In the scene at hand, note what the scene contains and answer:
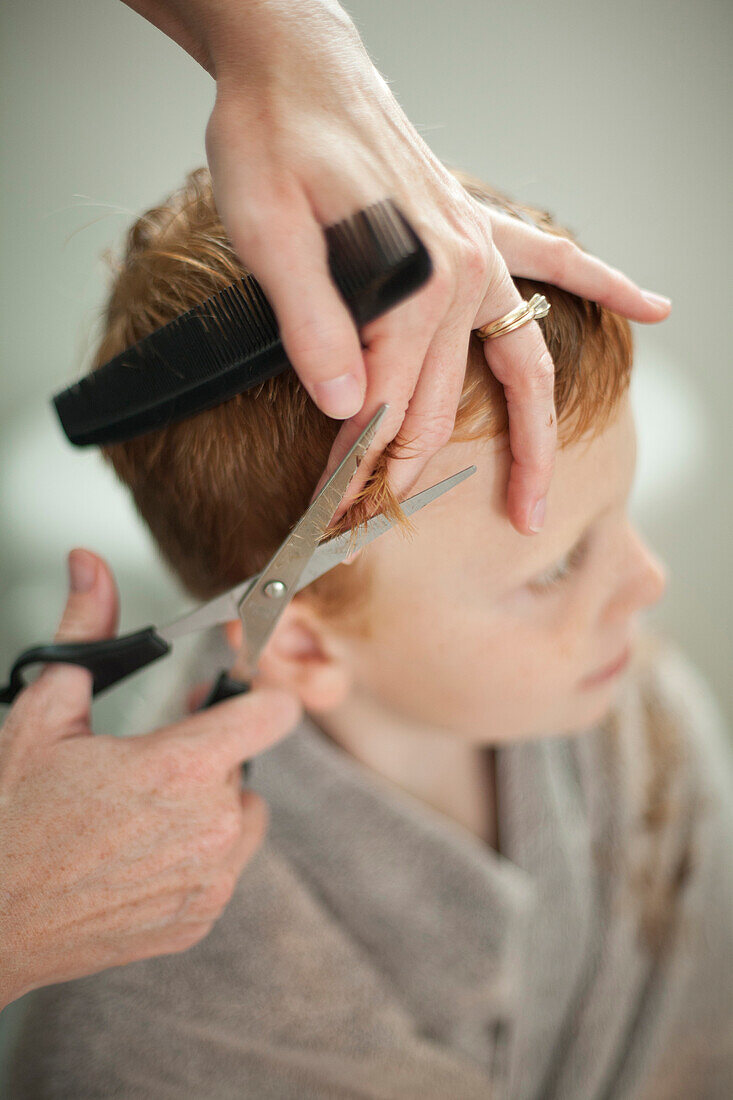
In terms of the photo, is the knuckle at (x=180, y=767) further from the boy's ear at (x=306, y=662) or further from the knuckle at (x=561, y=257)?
the knuckle at (x=561, y=257)

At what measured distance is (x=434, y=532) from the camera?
1.67 ft

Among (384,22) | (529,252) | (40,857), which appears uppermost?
(384,22)

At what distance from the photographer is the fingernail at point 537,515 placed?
0.47 metres

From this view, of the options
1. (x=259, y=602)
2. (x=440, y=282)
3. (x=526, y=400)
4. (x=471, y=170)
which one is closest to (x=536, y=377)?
(x=526, y=400)

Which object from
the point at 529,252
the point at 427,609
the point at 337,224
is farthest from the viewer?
the point at 427,609

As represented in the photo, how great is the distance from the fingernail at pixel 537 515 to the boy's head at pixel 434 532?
0.03 m

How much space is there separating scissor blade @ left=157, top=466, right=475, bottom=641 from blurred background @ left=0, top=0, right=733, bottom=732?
255 mm

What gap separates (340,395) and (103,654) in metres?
0.31

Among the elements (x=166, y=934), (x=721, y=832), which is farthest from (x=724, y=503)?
(x=166, y=934)

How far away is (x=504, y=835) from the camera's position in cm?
85

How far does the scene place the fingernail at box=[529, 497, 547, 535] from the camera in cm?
47

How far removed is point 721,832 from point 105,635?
0.77 metres

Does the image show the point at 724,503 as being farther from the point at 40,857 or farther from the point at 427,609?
the point at 40,857

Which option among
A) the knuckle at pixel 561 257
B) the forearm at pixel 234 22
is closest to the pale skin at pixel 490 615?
the knuckle at pixel 561 257
